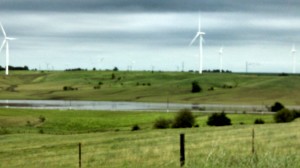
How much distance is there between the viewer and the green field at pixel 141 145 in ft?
56.5

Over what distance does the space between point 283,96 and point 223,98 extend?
17.2 meters

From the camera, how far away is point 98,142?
41531 millimetres

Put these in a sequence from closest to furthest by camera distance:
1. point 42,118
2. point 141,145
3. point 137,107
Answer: point 141,145, point 42,118, point 137,107

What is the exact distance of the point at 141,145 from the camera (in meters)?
35.8

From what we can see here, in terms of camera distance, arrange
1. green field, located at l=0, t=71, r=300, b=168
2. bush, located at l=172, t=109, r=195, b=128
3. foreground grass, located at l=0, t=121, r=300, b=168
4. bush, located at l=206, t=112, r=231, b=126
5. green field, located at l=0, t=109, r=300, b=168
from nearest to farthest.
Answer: foreground grass, located at l=0, t=121, r=300, b=168, green field, located at l=0, t=109, r=300, b=168, green field, located at l=0, t=71, r=300, b=168, bush, located at l=172, t=109, r=195, b=128, bush, located at l=206, t=112, r=231, b=126

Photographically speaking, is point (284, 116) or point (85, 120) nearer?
point (284, 116)

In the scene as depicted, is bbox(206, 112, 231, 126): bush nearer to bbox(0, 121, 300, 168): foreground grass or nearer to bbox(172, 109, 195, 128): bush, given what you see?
Result: bbox(172, 109, 195, 128): bush

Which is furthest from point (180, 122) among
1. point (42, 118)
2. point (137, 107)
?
point (137, 107)

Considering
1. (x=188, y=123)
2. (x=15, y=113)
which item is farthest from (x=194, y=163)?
(x=15, y=113)

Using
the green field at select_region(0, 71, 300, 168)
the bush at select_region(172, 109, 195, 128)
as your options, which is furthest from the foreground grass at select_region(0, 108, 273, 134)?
the bush at select_region(172, 109, 195, 128)

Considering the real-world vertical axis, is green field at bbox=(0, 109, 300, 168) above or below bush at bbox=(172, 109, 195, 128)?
above

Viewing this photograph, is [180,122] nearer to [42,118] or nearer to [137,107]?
[42,118]

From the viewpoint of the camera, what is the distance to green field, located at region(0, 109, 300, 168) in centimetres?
1722

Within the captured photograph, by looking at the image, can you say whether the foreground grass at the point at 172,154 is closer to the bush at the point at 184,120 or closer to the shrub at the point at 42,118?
the bush at the point at 184,120
